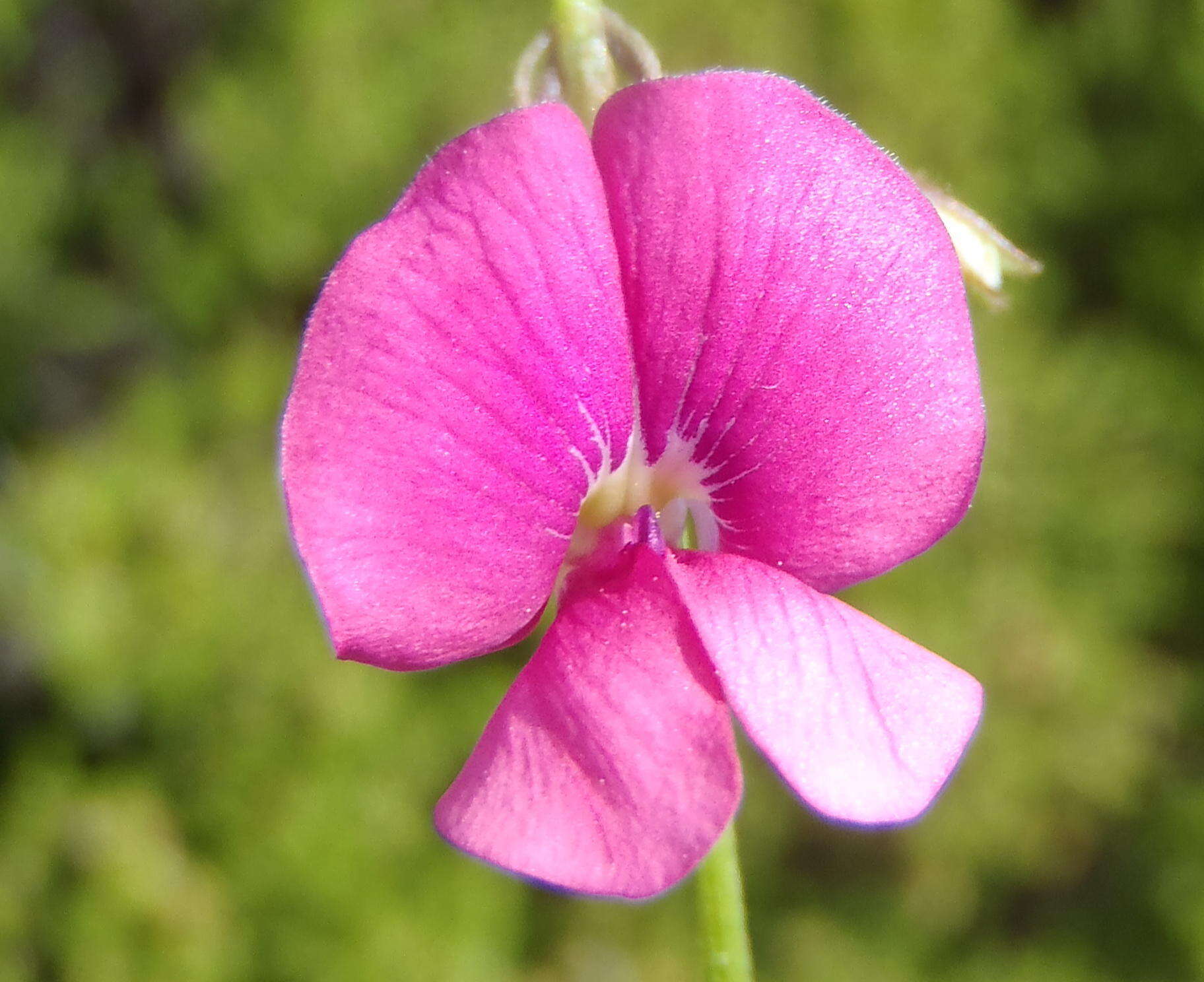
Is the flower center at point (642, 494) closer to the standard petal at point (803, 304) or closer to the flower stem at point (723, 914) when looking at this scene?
the standard petal at point (803, 304)

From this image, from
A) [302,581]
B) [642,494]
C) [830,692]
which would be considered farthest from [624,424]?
[302,581]

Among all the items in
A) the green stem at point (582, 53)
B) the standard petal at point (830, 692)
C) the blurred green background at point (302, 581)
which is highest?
the green stem at point (582, 53)

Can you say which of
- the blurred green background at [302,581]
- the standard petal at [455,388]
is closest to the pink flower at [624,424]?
the standard petal at [455,388]

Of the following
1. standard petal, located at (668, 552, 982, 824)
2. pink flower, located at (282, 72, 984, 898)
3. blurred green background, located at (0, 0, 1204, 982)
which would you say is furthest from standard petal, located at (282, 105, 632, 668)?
blurred green background, located at (0, 0, 1204, 982)

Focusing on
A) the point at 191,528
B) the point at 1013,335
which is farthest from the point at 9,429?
the point at 1013,335

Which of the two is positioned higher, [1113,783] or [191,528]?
[191,528]

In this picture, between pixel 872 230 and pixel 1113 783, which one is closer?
pixel 872 230

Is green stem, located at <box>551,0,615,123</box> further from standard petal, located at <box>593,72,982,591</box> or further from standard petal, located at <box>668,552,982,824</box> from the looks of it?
standard petal, located at <box>668,552,982,824</box>

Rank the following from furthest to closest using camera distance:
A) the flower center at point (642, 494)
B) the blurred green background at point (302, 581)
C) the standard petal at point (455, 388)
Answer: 1. the blurred green background at point (302, 581)
2. the flower center at point (642, 494)
3. the standard petal at point (455, 388)

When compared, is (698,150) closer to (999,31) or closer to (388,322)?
(388,322)
